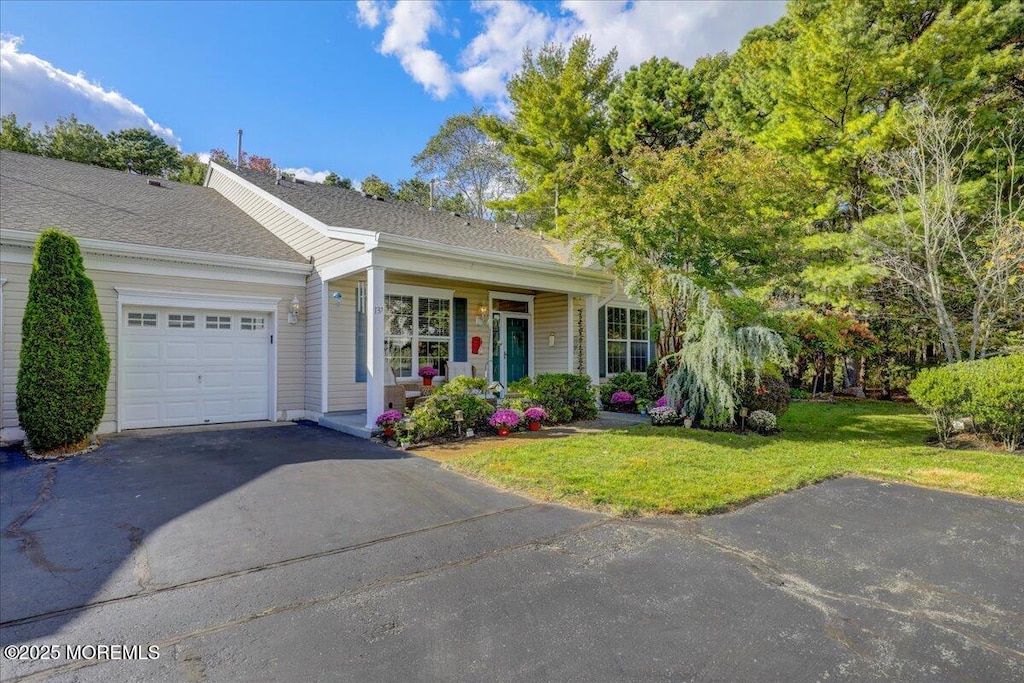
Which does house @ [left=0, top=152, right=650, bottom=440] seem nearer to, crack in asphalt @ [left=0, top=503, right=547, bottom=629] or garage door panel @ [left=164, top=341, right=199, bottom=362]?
garage door panel @ [left=164, top=341, right=199, bottom=362]

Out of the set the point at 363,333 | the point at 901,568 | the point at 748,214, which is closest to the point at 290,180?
the point at 363,333

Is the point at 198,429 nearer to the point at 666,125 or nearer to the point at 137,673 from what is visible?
the point at 137,673

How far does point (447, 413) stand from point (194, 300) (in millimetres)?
4987

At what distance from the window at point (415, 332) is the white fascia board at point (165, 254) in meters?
1.92

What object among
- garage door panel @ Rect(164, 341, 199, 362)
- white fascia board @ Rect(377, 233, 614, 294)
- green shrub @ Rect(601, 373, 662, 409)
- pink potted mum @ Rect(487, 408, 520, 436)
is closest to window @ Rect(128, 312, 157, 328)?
garage door panel @ Rect(164, 341, 199, 362)

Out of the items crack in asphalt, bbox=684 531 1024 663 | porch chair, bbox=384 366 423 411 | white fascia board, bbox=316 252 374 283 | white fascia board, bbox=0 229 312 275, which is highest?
white fascia board, bbox=0 229 312 275

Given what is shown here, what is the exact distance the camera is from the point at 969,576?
3426mm

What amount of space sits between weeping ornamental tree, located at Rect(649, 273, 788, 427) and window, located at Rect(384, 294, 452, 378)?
4586 millimetres

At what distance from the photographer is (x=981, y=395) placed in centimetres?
716

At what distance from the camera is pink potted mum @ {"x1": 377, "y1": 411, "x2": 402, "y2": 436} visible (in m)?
7.88

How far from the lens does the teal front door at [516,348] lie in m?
12.8

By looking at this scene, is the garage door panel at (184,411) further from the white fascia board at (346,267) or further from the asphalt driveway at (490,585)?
the asphalt driveway at (490,585)

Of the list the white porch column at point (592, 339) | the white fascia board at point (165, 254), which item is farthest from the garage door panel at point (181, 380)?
the white porch column at point (592, 339)

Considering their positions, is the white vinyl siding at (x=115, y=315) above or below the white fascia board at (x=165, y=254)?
below
